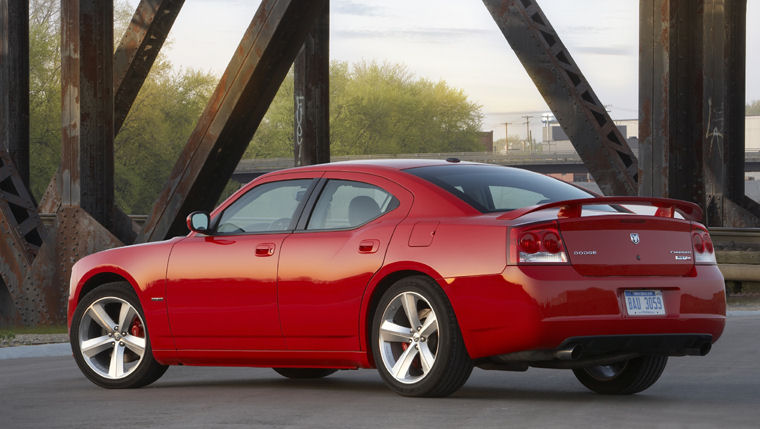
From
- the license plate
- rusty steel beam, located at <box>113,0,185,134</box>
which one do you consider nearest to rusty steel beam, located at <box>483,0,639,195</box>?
rusty steel beam, located at <box>113,0,185,134</box>

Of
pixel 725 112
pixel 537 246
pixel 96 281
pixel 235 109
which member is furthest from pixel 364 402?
pixel 725 112

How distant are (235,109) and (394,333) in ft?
17.0

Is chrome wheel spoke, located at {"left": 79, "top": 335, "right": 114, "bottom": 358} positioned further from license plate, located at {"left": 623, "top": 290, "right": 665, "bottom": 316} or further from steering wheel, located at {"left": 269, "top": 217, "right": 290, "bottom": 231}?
license plate, located at {"left": 623, "top": 290, "right": 665, "bottom": 316}

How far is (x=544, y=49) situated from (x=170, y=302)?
684 centimetres

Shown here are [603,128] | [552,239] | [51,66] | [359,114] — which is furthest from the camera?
[359,114]

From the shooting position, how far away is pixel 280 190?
30.4ft

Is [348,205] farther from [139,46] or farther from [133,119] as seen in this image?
[133,119]

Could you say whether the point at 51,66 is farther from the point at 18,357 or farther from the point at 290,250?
the point at 290,250

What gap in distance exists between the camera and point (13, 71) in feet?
56.5

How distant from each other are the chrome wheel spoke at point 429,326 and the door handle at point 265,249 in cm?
128

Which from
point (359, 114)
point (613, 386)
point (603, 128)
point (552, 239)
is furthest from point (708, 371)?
point (359, 114)

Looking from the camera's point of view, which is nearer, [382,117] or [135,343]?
[135,343]

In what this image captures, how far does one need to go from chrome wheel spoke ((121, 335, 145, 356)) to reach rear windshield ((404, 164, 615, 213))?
7.43 feet

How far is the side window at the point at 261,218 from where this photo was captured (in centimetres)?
865
